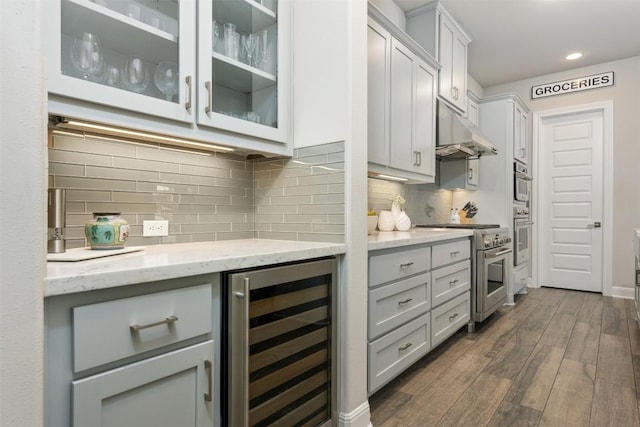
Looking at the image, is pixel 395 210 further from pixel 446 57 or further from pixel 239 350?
pixel 239 350

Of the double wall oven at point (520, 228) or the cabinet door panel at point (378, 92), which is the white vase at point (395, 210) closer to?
the cabinet door panel at point (378, 92)

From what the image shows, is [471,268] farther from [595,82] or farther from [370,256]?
[595,82]

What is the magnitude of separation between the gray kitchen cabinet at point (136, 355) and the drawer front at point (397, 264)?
3.05 feet

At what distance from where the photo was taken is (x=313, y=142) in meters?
1.76

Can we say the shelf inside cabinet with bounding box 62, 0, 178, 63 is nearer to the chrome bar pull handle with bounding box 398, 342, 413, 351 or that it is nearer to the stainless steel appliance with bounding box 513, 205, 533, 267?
the chrome bar pull handle with bounding box 398, 342, 413, 351

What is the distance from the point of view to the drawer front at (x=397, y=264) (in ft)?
6.14

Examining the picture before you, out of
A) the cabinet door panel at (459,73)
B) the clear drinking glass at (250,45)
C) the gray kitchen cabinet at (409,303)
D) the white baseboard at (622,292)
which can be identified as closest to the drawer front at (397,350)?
the gray kitchen cabinet at (409,303)

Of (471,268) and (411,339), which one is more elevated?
(471,268)

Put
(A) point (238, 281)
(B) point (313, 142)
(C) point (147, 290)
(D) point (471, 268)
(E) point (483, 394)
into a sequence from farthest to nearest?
(D) point (471, 268)
(E) point (483, 394)
(B) point (313, 142)
(A) point (238, 281)
(C) point (147, 290)

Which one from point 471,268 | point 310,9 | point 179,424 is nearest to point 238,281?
point 179,424

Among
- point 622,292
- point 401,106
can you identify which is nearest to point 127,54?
point 401,106

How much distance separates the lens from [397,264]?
80.7 inches

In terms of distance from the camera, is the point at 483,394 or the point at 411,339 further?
the point at 411,339

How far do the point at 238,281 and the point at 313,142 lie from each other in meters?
0.83
